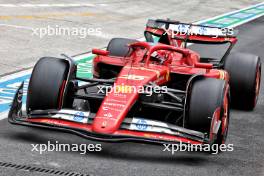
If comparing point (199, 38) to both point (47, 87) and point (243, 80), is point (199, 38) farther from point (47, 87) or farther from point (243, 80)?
point (47, 87)

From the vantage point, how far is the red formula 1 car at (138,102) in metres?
6.87

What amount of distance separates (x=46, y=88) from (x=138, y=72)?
3.77ft

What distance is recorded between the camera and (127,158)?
6.84m

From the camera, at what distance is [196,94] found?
282 inches

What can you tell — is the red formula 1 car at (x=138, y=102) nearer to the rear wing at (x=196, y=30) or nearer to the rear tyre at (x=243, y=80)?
the rear tyre at (x=243, y=80)

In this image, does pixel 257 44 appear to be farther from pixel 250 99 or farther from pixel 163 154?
pixel 163 154

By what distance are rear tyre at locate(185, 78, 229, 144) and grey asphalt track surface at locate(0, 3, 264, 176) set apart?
0.31 m

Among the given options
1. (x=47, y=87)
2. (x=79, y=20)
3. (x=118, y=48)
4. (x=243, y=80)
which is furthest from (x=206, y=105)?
(x=79, y=20)

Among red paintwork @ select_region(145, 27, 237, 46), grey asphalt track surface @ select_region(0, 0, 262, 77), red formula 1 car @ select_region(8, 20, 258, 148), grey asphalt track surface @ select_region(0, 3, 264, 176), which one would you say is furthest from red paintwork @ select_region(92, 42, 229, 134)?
grey asphalt track surface @ select_region(0, 0, 262, 77)

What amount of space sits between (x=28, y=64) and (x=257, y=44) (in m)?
7.15

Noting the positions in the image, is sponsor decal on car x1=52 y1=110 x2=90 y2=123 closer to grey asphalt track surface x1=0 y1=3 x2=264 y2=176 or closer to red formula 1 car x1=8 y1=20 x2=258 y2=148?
red formula 1 car x1=8 y1=20 x2=258 y2=148

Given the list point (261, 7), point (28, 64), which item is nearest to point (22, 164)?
point (28, 64)

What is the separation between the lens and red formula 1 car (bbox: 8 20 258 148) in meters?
6.87

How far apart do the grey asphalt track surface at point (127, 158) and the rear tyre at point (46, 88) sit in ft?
1.16
